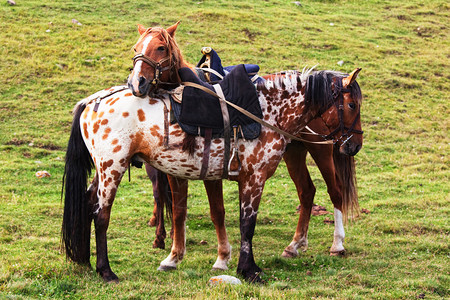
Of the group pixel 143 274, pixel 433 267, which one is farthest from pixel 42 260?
pixel 433 267

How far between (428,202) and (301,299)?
6.21 meters

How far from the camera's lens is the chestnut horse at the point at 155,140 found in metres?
6.18

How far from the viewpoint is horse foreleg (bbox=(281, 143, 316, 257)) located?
26.8 feet

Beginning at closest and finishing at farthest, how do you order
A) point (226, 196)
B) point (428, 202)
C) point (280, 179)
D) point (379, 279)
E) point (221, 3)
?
1. point (379, 279)
2. point (428, 202)
3. point (226, 196)
4. point (280, 179)
5. point (221, 3)

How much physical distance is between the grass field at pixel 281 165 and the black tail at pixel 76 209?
0.24 m

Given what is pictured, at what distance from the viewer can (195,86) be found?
6367mm

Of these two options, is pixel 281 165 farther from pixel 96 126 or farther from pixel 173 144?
pixel 96 126

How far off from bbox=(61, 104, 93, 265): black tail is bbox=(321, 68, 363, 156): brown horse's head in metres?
3.39

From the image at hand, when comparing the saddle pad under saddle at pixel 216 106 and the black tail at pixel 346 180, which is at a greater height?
the saddle pad under saddle at pixel 216 106

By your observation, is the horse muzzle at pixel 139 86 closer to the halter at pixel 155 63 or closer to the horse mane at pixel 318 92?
the halter at pixel 155 63

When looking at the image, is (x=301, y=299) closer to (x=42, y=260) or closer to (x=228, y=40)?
(x=42, y=260)

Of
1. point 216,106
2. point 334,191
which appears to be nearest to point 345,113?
point 334,191

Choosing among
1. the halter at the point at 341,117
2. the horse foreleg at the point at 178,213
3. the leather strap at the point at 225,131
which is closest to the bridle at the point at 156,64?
the leather strap at the point at 225,131

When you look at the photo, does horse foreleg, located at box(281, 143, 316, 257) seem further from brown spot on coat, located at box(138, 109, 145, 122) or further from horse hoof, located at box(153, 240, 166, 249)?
brown spot on coat, located at box(138, 109, 145, 122)
